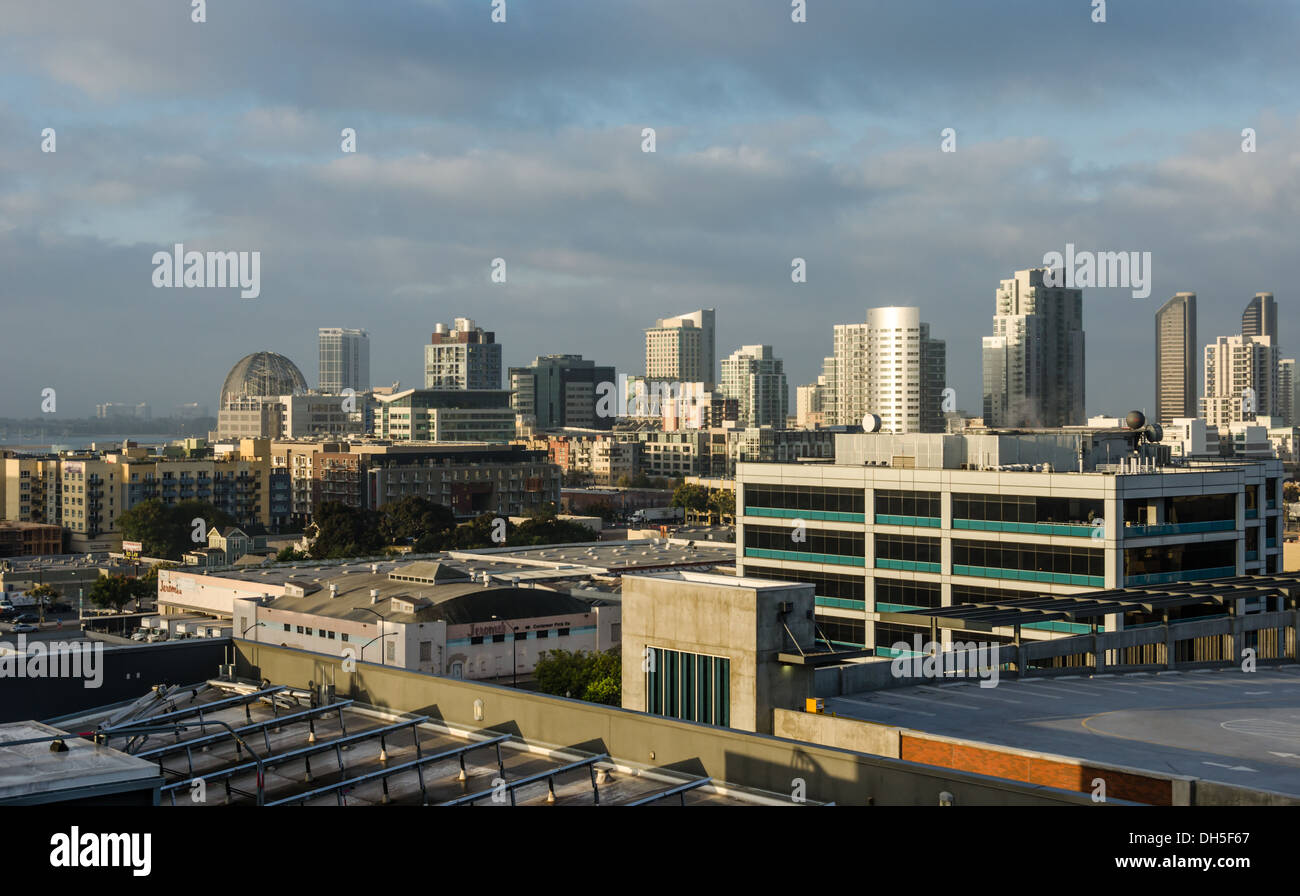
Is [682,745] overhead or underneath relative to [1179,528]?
underneath

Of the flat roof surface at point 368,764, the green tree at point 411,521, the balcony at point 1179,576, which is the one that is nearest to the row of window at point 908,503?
the balcony at point 1179,576

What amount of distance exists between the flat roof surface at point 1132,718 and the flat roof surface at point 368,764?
9.33 meters

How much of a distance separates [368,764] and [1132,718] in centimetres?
1656

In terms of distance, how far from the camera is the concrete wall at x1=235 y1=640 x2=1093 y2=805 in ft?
47.7

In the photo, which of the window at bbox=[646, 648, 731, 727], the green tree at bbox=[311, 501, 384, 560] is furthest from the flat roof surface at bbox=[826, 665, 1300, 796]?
the green tree at bbox=[311, 501, 384, 560]

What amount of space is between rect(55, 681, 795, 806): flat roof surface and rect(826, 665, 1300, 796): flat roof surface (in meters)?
9.33

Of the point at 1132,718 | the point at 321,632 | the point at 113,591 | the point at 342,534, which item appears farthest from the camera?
the point at 342,534

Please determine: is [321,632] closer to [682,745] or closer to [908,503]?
[908,503]

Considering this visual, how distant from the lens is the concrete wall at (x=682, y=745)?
1454 cm

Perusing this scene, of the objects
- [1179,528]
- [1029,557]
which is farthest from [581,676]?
[1179,528]

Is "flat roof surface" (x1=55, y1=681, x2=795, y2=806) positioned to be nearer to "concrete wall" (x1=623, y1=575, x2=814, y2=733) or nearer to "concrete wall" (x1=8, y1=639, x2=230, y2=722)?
"concrete wall" (x1=8, y1=639, x2=230, y2=722)

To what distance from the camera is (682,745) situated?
16766 millimetres
